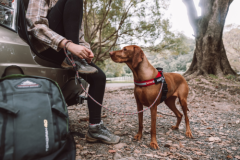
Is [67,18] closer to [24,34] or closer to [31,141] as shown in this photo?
[24,34]

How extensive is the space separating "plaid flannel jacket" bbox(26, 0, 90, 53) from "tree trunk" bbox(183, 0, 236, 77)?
25.9 feet

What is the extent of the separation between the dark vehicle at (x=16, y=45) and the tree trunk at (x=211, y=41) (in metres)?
8.06

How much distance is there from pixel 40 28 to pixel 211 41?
8.30m

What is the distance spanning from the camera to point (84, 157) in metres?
1.68

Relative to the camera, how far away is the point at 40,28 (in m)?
1.55

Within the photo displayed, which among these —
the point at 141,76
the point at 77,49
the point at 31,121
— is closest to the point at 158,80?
the point at 141,76

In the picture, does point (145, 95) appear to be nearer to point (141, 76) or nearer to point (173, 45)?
point (141, 76)

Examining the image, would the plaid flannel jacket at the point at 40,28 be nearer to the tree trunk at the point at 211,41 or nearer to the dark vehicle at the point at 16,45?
the dark vehicle at the point at 16,45

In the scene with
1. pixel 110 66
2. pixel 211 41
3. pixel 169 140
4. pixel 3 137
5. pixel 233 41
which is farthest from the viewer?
pixel 110 66

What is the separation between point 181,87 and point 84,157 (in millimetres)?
1876

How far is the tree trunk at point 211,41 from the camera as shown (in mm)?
7781

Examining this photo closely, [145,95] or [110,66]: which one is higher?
[145,95]

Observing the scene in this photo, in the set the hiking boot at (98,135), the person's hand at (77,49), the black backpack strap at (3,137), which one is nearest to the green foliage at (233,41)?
the hiking boot at (98,135)

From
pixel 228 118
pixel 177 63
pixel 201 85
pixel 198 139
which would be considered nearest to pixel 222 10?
pixel 201 85
